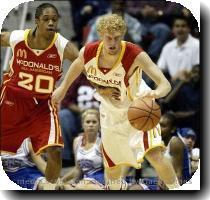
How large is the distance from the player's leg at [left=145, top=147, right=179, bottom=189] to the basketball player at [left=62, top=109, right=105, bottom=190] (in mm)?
464

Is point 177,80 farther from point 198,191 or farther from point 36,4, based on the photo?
point 36,4

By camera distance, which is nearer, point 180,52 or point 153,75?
point 153,75

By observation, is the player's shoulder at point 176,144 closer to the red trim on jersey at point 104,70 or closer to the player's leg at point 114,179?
the player's leg at point 114,179

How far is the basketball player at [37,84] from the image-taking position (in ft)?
15.4

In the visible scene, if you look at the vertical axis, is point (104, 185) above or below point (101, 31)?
below

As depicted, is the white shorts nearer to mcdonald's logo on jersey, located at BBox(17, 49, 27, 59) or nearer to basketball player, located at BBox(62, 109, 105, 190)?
basketball player, located at BBox(62, 109, 105, 190)

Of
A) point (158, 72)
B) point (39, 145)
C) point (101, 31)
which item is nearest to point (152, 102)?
point (158, 72)

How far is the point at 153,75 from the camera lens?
14.5 feet

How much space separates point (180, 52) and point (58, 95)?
116 cm

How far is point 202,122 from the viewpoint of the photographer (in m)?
4.96

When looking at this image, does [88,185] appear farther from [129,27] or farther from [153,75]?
[129,27]

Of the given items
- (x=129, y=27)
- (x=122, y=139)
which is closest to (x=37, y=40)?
(x=129, y=27)

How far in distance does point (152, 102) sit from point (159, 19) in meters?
1.40

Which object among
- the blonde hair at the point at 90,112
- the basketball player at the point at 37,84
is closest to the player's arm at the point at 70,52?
the basketball player at the point at 37,84
